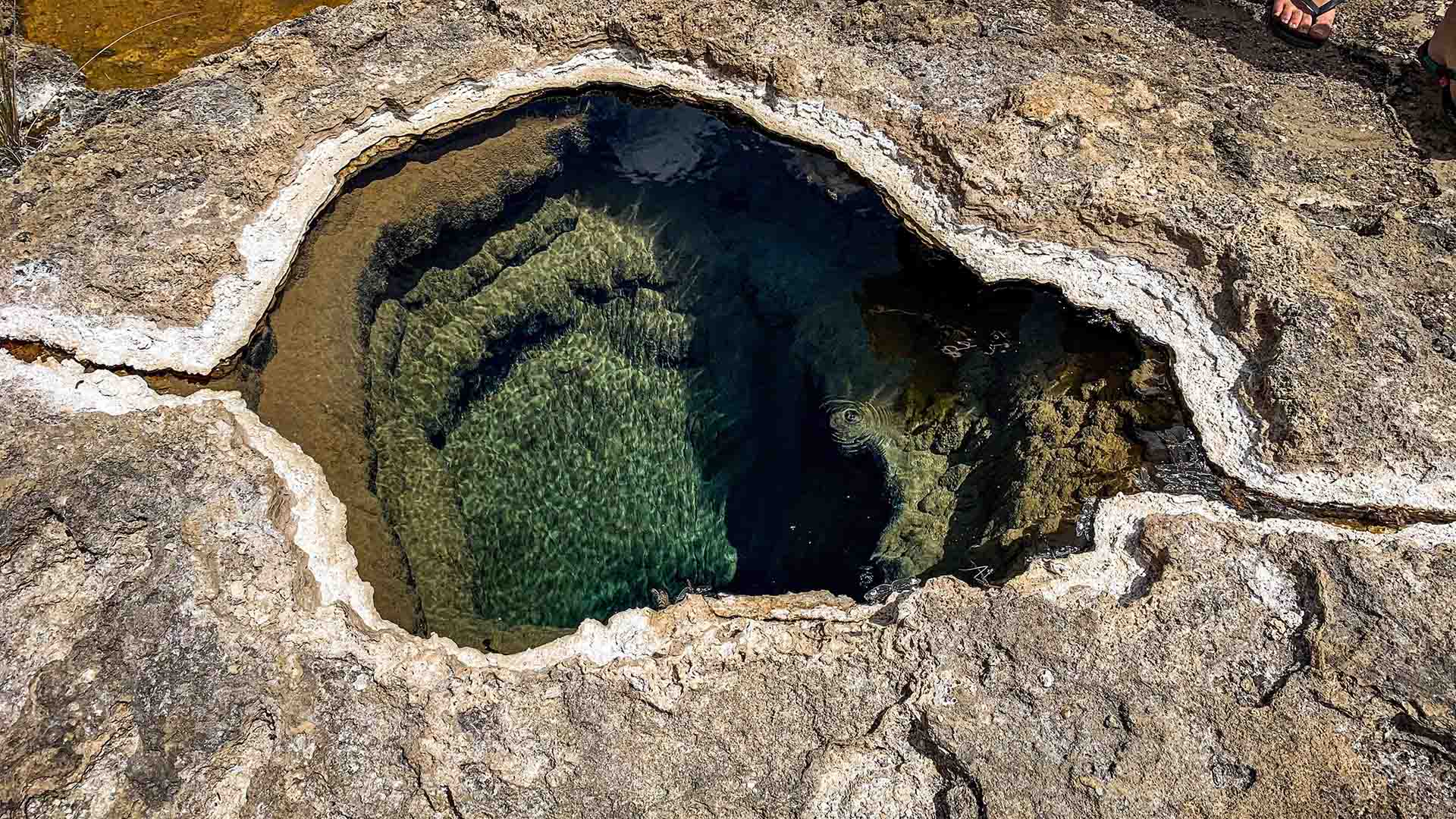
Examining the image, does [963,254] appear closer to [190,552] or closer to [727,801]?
[727,801]

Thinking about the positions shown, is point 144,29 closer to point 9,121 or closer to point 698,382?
point 9,121

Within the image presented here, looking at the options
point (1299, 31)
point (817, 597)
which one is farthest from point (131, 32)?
point (1299, 31)

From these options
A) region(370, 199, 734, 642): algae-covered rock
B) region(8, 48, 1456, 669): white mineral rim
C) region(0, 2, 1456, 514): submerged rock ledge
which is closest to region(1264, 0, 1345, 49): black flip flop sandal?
region(0, 2, 1456, 514): submerged rock ledge

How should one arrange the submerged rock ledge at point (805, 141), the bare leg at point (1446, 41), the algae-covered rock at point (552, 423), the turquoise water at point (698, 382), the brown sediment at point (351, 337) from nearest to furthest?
the submerged rock ledge at point (805, 141), the brown sediment at point (351, 337), the turquoise water at point (698, 382), the bare leg at point (1446, 41), the algae-covered rock at point (552, 423)

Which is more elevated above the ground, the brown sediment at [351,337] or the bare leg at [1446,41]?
the bare leg at [1446,41]

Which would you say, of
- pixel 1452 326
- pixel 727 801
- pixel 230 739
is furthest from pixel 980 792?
pixel 1452 326

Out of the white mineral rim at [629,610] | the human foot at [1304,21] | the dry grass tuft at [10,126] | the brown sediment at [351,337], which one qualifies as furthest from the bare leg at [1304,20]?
the dry grass tuft at [10,126]

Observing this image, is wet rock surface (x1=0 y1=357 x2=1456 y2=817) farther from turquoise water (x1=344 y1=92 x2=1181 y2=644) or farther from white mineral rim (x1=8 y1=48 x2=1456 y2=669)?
turquoise water (x1=344 y1=92 x2=1181 y2=644)

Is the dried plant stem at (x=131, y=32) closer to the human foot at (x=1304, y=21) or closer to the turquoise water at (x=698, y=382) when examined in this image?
the turquoise water at (x=698, y=382)
